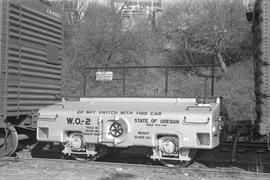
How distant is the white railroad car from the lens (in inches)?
260

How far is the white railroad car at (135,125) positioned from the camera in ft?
21.7

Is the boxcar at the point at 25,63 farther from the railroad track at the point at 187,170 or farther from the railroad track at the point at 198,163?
the railroad track at the point at 187,170

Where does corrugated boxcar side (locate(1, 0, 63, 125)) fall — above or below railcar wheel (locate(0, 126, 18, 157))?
above

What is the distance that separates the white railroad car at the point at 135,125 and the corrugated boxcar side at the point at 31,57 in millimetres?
987

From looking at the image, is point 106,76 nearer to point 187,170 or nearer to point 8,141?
point 8,141

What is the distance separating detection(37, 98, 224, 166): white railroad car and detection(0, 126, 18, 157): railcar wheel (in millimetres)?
876

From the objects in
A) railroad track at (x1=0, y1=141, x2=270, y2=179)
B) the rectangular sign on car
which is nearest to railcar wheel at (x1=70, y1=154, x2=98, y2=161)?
railroad track at (x1=0, y1=141, x2=270, y2=179)

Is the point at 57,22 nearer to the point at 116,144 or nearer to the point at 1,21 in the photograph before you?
the point at 1,21

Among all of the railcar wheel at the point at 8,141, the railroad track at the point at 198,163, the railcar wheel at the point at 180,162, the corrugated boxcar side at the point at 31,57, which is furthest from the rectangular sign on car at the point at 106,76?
the railcar wheel at the point at 180,162

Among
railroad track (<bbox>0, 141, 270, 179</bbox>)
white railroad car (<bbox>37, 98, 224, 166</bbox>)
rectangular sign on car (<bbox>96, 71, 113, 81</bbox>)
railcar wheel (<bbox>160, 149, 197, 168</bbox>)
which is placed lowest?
railroad track (<bbox>0, 141, 270, 179</bbox>)

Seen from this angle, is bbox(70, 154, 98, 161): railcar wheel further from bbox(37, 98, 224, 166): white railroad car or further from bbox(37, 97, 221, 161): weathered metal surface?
bbox(37, 97, 221, 161): weathered metal surface

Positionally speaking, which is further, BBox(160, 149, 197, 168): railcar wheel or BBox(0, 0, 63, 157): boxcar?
BBox(0, 0, 63, 157): boxcar

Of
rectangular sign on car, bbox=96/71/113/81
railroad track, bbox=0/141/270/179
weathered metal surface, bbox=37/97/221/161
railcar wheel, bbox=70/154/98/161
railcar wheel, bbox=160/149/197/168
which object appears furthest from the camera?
rectangular sign on car, bbox=96/71/113/81

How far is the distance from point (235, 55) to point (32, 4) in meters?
21.1
